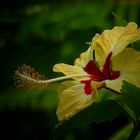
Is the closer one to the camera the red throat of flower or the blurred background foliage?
the red throat of flower

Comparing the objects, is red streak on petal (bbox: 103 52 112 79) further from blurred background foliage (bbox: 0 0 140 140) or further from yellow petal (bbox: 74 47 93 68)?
blurred background foliage (bbox: 0 0 140 140)

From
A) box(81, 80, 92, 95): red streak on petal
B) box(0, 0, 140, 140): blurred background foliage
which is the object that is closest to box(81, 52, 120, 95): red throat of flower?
box(81, 80, 92, 95): red streak on petal

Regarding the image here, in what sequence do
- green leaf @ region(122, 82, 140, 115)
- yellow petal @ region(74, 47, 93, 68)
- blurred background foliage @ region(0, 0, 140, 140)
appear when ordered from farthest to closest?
blurred background foliage @ region(0, 0, 140, 140), yellow petal @ region(74, 47, 93, 68), green leaf @ region(122, 82, 140, 115)

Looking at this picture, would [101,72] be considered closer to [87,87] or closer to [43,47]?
[87,87]

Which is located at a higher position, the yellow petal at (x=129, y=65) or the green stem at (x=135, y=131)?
the yellow petal at (x=129, y=65)

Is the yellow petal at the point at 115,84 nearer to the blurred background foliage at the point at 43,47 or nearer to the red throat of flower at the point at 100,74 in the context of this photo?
the red throat of flower at the point at 100,74

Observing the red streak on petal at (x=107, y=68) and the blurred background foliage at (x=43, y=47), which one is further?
the blurred background foliage at (x=43, y=47)

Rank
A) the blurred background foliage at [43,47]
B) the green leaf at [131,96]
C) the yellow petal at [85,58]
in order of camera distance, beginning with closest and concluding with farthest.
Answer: the green leaf at [131,96], the yellow petal at [85,58], the blurred background foliage at [43,47]

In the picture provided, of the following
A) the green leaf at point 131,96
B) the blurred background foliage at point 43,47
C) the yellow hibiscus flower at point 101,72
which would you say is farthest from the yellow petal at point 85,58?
the blurred background foliage at point 43,47
